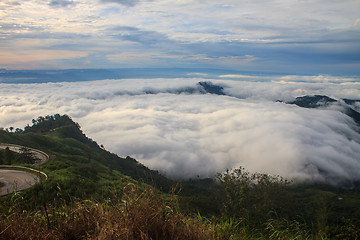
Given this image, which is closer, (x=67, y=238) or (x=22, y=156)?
(x=67, y=238)

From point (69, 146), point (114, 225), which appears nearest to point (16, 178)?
point (114, 225)

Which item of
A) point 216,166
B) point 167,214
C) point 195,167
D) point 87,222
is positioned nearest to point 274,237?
point 167,214

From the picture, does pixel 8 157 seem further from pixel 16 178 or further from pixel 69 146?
pixel 69 146

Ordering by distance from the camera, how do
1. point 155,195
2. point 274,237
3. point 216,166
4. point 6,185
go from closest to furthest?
point 155,195
point 274,237
point 6,185
point 216,166

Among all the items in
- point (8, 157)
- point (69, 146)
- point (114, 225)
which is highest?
point (114, 225)

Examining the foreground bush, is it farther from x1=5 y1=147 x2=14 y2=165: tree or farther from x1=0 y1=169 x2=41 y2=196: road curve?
x1=5 y1=147 x2=14 y2=165: tree

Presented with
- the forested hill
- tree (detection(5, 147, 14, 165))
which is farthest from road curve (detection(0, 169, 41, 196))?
the forested hill

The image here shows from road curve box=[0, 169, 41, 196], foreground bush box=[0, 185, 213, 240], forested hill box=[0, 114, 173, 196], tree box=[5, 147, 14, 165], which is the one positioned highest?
foreground bush box=[0, 185, 213, 240]

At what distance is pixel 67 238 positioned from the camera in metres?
4.12

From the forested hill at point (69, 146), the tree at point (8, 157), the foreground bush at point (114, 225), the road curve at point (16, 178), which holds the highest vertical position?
the foreground bush at point (114, 225)

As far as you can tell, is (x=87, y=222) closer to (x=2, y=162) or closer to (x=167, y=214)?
(x=167, y=214)

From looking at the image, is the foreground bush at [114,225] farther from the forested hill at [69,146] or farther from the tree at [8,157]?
the forested hill at [69,146]

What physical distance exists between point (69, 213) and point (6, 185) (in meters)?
17.2

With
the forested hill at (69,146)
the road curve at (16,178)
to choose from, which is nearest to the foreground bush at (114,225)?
the road curve at (16,178)
